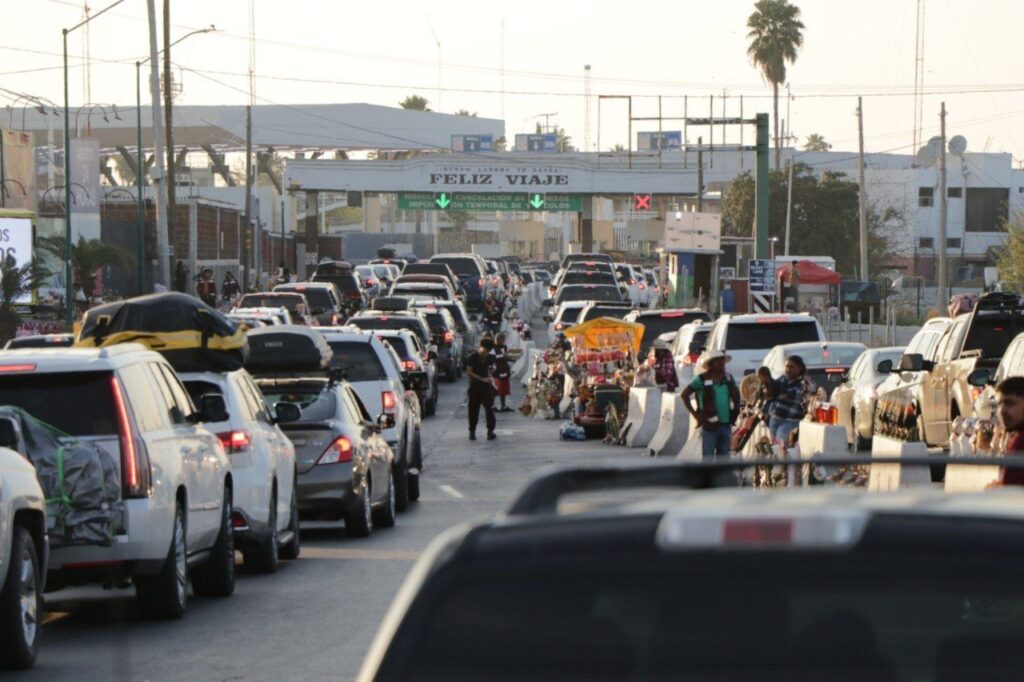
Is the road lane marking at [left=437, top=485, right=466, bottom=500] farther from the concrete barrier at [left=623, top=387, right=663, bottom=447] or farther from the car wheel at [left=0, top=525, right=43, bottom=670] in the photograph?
the car wheel at [left=0, top=525, right=43, bottom=670]

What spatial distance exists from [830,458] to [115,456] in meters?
8.55

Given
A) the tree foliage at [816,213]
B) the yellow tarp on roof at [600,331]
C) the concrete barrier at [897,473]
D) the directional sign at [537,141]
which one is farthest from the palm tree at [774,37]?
the concrete barrier at [897,473]

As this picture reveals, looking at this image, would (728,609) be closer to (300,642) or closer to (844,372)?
(300,642)

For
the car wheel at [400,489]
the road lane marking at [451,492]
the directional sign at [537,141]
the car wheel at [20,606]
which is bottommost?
the road lane marking at [451,492]

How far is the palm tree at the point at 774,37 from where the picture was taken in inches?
4454

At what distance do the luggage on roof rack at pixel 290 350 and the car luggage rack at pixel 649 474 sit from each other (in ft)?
58.3

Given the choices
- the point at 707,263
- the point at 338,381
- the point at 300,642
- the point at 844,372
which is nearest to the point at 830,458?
the point at 300,642

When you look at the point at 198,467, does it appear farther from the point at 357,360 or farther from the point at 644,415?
the point at 644,415

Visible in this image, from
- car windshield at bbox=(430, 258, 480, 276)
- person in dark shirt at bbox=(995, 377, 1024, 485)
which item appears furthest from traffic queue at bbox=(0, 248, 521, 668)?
car windshield at bbox=(430, 258, 480, 276)

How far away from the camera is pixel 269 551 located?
15.9 metres

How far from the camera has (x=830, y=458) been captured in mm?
4332

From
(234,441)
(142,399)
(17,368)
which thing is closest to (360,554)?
(234,441)

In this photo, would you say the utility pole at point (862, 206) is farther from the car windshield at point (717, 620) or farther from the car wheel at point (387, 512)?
the car windshield at point (717, 620)

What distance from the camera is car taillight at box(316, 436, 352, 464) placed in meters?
18.4
